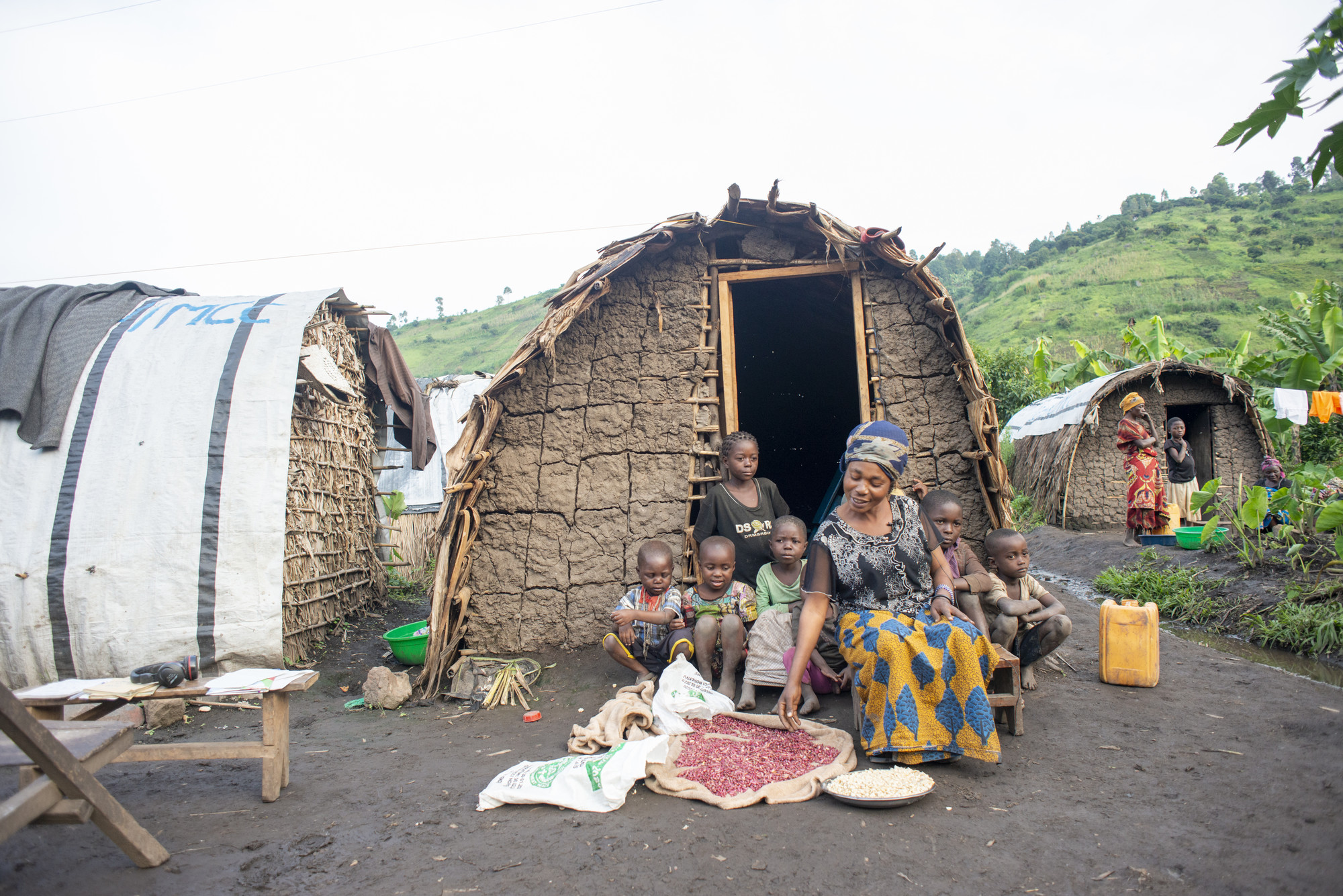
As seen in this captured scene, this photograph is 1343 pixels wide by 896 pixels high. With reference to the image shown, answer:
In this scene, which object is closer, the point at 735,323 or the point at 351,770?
the point at 351,770

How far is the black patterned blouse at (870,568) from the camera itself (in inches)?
125

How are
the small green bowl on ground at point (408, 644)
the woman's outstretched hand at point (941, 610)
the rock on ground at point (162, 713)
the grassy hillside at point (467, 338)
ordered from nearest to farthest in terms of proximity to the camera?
the woman's outstretched hand at point (941, 610)
the rock on ground at point (162, 713)
the small green bowl on ground at point (408, 644)
the grassy hillside at point (467, 338)

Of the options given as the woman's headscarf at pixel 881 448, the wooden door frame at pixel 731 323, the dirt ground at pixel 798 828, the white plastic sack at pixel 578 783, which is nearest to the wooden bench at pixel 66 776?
the dirt ground at pixel 798 828

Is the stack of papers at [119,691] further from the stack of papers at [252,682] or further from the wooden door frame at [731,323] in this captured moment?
the wooden door frame at [731,323]

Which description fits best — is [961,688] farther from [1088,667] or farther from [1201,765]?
[1088,667]

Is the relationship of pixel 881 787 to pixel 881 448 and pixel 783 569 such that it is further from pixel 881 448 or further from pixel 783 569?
pixel 783 569

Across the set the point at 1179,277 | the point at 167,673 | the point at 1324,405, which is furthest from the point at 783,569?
the point at 1179,277

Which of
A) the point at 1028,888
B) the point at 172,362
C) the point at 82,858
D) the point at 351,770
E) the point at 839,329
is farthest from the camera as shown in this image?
the point at 839,329

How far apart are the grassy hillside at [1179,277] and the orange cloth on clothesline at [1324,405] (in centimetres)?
1831

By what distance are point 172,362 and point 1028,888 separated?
5811mm

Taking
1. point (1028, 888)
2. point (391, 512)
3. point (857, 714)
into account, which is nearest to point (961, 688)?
point (857, 714)

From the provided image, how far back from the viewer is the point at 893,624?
2.96m

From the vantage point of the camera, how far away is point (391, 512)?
8.23 meters

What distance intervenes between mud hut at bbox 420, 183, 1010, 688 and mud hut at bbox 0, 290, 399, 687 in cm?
139
